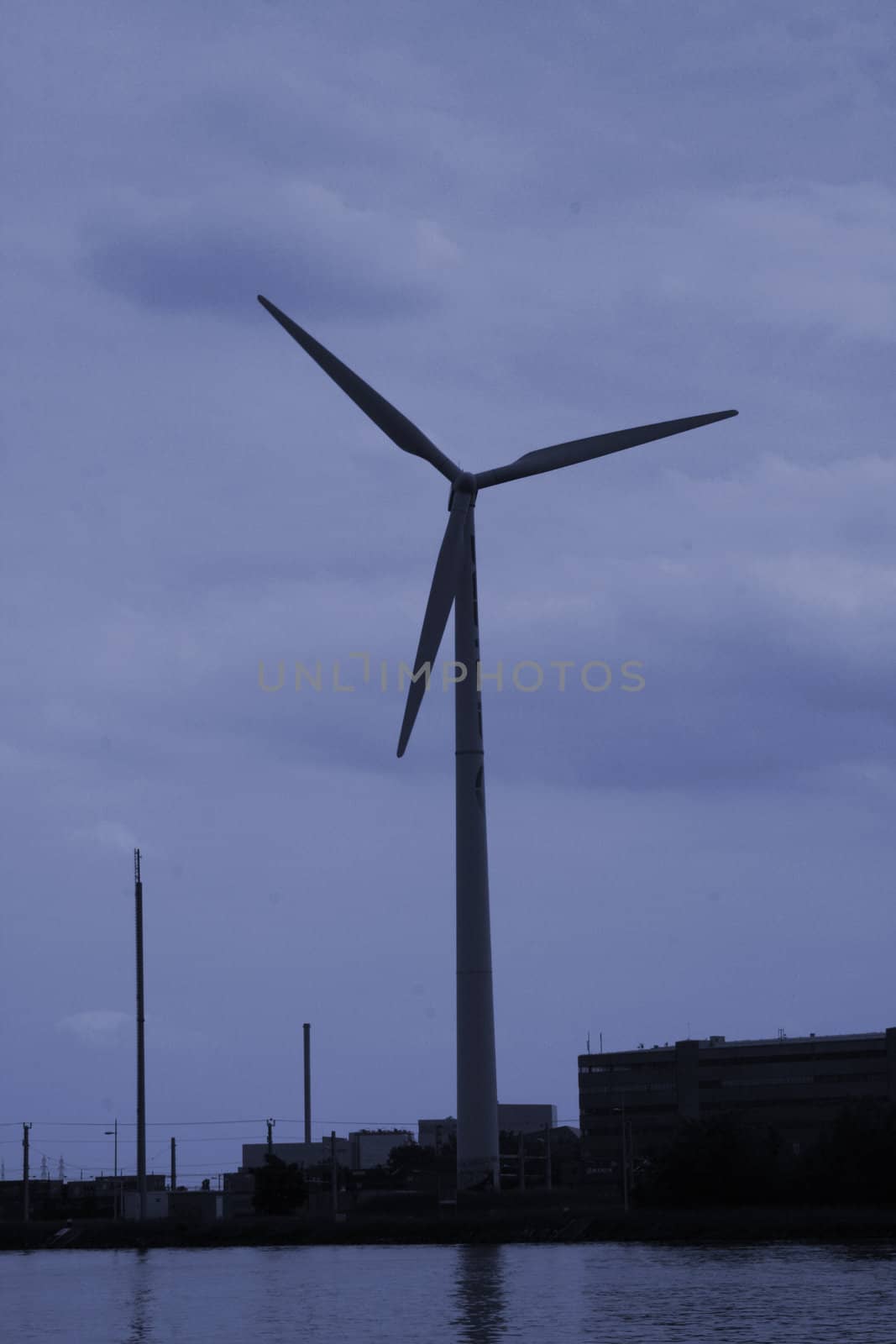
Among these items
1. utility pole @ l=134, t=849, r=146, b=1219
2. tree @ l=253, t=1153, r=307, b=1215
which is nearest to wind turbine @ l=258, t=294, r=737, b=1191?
utility pole @ l=134, t=849, r=146, b=1219

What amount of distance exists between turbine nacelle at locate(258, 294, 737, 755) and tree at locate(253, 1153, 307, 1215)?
198 ft

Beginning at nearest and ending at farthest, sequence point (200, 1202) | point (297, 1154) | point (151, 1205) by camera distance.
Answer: point (151, 1205), point (200, 1202), point (297, 1154)

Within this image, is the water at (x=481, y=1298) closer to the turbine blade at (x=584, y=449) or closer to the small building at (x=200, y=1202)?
the turbine blade at (x=584, y=449)

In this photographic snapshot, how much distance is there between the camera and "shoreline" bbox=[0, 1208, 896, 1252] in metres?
65.8

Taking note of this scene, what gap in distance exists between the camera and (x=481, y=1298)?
40.6 m

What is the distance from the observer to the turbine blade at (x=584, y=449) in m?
69.2

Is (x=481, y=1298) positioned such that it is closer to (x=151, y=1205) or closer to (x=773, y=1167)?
(x=773, y=1167)

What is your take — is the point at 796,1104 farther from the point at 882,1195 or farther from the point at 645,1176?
the point at 882,1195

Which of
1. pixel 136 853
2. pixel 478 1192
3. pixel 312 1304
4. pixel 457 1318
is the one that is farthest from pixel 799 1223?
pixel 136 853

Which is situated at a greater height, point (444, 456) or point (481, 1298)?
point (444, 456)

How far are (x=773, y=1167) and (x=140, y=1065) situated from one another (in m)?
30.3

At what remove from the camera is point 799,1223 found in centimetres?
6625

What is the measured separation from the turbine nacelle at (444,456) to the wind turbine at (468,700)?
0.03 m

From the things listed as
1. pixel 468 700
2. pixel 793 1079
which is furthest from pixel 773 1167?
pixel 793 1079
